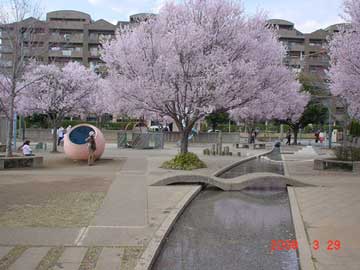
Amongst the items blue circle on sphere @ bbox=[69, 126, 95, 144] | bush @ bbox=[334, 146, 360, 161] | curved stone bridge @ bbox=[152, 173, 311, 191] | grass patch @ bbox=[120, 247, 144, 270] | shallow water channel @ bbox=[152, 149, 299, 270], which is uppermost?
blue circle on sphere @ bbox=[69, 126, 95, 144]

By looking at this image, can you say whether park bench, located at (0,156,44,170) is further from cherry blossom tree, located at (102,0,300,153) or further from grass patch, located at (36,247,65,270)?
grass patch, located at (36,247,65,270)

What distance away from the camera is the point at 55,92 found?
25859 mm

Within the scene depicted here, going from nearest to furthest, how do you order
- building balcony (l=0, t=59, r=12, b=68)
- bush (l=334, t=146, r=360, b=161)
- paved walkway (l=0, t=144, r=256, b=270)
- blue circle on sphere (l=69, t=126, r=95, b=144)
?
1. paved walkway (l=0, t=144, r=256, b=270)
2. bush (l=334, t=146, r=360, b=161)
3. blue circle on sphere (l=69, t=126, r=95, b=144)
4. building balcony (l=0, t=59, r=12, b=68)

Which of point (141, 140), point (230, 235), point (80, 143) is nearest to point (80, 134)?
point (80, 143)

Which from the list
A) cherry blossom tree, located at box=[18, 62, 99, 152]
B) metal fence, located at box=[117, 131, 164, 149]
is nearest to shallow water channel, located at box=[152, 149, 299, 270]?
cherry blossom tree, located at box=[18, 62, 99, 152]

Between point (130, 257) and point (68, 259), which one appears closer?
point (68, 259)

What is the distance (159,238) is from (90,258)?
4.38ft

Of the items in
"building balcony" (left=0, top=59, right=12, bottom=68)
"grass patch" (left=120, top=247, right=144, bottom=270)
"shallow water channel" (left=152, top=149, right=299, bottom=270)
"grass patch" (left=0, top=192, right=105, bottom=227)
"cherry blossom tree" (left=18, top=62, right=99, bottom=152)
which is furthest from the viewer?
"cherry blossom tree" (left=18, top=62, right=99, bottom=152)

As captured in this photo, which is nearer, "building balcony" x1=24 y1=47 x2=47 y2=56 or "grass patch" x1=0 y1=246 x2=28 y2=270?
"grass patch" x1=0 y1=246 x2=28 y2=270

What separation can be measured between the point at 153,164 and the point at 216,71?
512 centimetres

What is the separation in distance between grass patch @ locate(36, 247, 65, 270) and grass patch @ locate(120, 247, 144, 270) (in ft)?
2.86

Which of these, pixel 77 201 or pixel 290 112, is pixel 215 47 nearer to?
pixel 77 201

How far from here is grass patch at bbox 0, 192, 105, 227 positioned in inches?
307

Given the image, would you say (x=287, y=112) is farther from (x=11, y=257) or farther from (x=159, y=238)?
(x=11, y=257)
